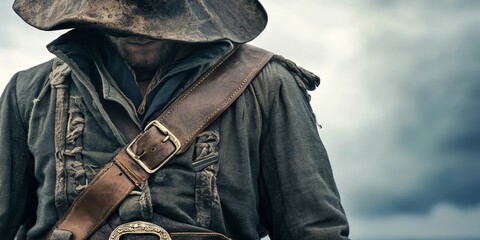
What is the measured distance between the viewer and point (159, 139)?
6348 mm

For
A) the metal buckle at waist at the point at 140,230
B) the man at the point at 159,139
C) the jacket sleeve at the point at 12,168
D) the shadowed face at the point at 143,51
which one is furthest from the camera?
the jacket sleeve at the point at 12,168

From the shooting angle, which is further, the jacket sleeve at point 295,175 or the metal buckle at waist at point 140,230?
→ the jacket sleeve at point 295,175

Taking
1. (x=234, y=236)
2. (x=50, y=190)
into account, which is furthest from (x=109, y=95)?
(x=234, y=236)

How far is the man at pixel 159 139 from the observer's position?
20.7 feet

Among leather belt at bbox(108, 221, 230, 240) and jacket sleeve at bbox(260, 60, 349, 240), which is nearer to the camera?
leather belt at bbox(108, 221, 230, 240)

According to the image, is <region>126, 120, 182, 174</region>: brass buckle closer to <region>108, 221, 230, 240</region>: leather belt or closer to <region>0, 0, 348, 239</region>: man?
<region>0, 0, 348, 239</region>: man

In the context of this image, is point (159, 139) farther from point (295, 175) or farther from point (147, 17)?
point (295, 175)

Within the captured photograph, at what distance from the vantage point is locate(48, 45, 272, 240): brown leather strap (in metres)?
6.30

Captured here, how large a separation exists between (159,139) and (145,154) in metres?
0.11

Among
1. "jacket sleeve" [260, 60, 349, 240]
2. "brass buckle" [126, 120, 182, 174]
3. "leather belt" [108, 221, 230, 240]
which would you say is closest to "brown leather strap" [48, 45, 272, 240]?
"brass buckle" [126, 120, 182, 174]

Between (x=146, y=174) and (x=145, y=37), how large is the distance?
0.75 metres

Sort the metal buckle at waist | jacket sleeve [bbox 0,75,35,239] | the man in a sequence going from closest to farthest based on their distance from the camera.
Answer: the metal buckle at waist, the man, jacket sleeve [bbox 0,75,35,239]

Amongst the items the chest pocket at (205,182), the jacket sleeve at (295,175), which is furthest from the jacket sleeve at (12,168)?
the jacket sleeve at (295,175)

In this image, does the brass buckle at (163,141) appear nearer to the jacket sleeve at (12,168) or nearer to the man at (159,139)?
the man at (159,139)
